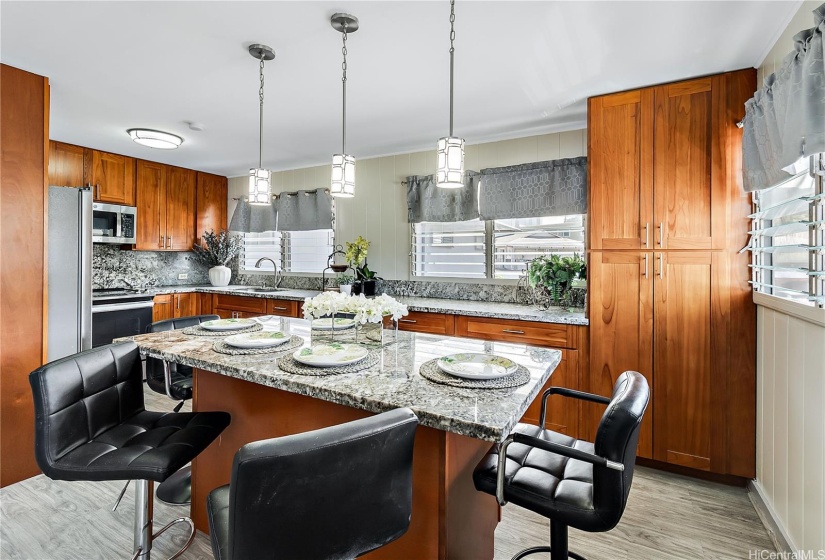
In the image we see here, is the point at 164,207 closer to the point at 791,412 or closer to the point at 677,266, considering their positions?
the point at 677,266

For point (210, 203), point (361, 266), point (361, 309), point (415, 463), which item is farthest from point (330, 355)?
point (210, 203)

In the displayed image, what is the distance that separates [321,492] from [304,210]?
4.28 m

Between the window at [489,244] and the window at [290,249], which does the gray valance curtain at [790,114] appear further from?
the window at [290,249]

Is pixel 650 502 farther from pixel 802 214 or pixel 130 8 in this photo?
pixel 130 8

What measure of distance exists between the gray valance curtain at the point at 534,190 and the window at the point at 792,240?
3.78 ft

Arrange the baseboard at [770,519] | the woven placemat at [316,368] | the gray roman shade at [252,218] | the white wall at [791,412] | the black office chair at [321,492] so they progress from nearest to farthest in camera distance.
Result: the black office chair at [321,492]
the woven placemat at [316,368]
the white wall at [791,412]
the baseboard at [770,519]
the gray roman shade at [252,218]

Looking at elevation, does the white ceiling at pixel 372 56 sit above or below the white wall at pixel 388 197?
above

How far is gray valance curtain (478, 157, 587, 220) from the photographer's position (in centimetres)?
322

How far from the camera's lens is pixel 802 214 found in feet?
6.10

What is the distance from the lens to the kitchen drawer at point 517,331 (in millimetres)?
2826

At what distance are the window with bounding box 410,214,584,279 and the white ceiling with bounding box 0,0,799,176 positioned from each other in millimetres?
797

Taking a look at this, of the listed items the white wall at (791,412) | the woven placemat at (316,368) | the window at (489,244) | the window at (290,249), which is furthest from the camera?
the window at (290,249)

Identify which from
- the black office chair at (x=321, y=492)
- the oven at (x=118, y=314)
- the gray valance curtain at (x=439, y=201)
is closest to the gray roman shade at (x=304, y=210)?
the gray valance curtain at (x=439, y=201)

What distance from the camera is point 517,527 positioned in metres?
2.03
